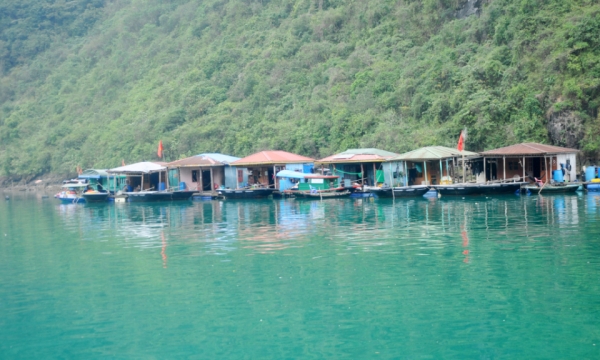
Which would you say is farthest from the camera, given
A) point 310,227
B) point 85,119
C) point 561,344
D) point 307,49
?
point 85,119

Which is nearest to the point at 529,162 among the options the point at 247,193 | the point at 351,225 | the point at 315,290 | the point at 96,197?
the point at 247,193

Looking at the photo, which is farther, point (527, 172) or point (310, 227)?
point (527, 172)

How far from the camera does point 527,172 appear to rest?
35156mm

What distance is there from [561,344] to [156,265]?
10033 mm

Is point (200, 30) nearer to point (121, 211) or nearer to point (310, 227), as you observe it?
point (121, 211)

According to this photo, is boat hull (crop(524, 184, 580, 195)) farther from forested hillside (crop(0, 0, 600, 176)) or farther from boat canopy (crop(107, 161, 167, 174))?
boat canopy (crop(107, 161, 167, 174))

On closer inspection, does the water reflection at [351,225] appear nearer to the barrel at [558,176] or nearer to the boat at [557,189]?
the boat at [557,189]

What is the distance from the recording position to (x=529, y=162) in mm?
35281

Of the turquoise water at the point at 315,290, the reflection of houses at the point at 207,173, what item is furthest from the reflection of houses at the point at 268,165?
the turquoise water at the point at 315,290

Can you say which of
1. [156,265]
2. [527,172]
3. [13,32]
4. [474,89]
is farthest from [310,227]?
[13,32]

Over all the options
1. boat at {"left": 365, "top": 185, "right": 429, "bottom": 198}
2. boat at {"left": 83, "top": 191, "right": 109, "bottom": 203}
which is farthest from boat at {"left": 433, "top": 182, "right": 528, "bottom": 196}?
boat at {"left": 83, "top": 191, "right": 109, "bottom": 203}

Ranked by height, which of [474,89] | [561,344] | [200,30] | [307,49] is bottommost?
[561,344]

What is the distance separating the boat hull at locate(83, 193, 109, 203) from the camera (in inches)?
1640

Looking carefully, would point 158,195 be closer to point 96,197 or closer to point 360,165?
point 96,197
